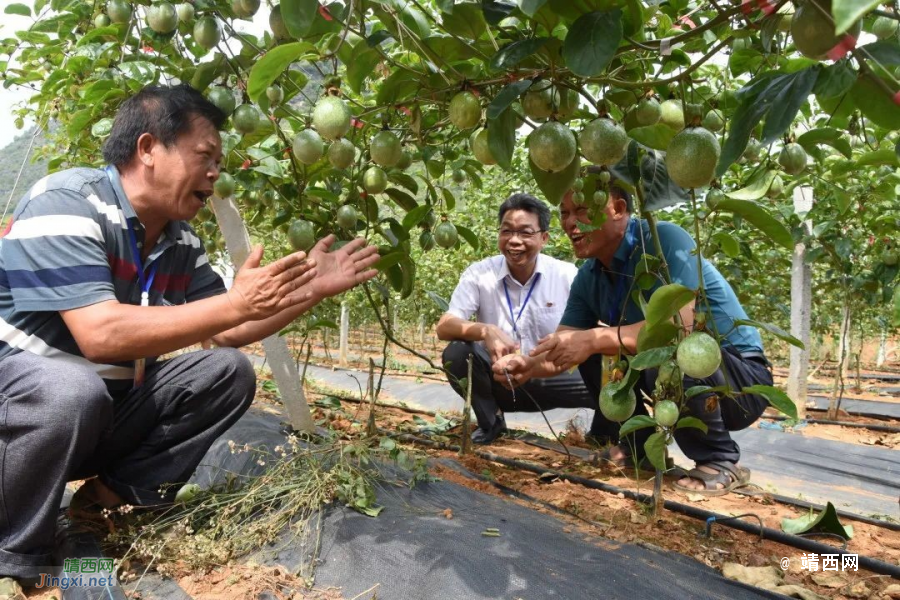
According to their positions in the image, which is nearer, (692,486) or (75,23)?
(75,23)

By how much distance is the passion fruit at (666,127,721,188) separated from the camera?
3.14ft

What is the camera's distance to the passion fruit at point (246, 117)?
1.54 m

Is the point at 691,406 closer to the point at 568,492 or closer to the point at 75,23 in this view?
the point at 568,492

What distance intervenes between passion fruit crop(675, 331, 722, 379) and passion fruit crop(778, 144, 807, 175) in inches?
19.3

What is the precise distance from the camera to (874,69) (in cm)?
78

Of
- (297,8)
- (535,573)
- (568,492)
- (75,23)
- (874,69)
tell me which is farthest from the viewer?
(568,492)

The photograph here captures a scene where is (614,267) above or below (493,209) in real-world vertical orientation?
below

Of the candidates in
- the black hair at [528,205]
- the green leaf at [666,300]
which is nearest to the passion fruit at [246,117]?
the green leaf at [666,300]

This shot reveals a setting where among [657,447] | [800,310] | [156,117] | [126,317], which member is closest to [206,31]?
[156,117]

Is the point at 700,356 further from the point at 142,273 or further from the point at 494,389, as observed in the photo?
the point at 494,389

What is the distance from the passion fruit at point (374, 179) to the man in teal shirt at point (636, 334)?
609 mm

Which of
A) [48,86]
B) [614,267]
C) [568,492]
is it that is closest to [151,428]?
[48,86]

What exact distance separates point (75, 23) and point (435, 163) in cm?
100

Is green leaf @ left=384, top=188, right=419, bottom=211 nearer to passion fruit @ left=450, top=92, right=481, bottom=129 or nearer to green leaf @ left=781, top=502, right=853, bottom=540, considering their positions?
passion fruit @ left=450, top=92, right=481, bottom=129
